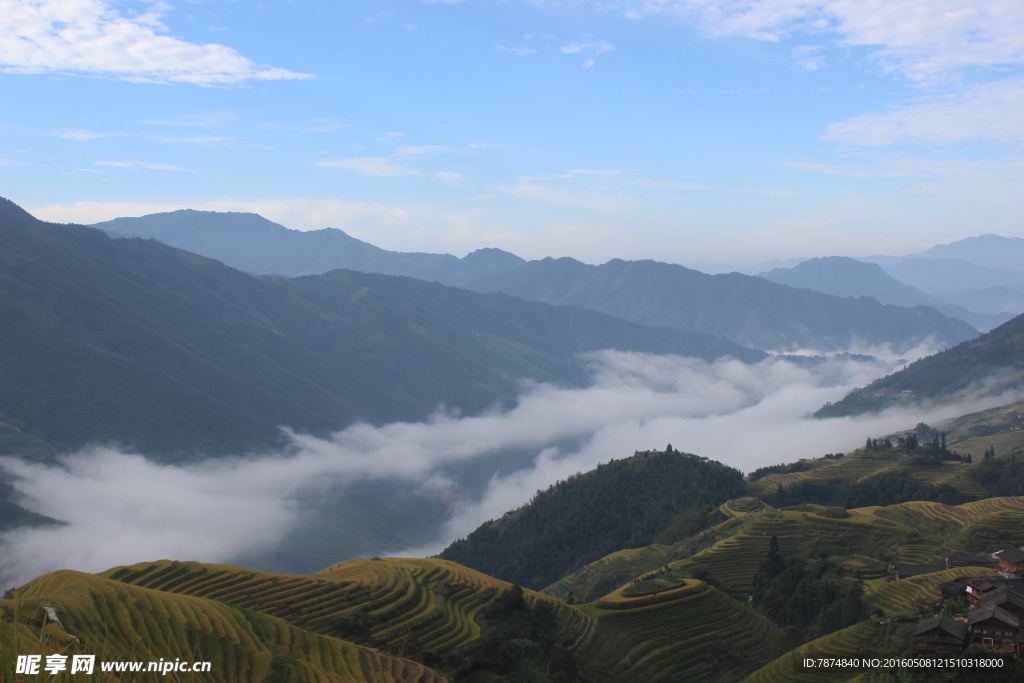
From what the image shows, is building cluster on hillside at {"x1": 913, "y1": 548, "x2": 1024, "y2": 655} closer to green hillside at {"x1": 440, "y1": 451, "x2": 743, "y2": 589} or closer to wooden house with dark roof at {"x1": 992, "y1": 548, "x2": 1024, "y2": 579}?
wooden house with dark roof at {"x1": 992, "y1": 548, "x2": 1024, "y2": 579}

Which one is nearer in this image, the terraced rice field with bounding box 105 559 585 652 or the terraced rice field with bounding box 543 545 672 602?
the terraced rice field with bounding box 105 559 585 652

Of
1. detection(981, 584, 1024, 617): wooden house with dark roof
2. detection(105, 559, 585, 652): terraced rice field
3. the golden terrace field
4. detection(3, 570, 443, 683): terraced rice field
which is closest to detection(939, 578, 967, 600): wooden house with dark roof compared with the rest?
the golden terrace field

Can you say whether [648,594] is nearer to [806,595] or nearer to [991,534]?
[806,595]

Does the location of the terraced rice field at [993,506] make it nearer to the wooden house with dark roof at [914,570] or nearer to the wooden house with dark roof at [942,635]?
the wooden house with dark roof at [914,570]

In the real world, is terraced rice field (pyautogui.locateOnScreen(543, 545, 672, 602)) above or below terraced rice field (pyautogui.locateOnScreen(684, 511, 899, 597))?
below

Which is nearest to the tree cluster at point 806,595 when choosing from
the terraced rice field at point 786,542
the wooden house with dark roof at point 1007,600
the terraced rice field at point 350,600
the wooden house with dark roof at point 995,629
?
the terraced rice field at point 786,542

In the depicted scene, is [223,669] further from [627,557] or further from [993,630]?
[627,557]

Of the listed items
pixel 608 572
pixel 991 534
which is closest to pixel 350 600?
pixel 608 572
